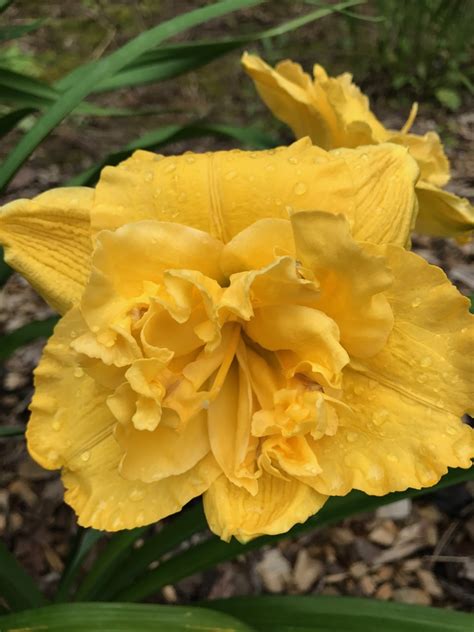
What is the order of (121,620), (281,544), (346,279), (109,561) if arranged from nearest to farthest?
(346,279)
(121,620)
(109,561)
(281,544)

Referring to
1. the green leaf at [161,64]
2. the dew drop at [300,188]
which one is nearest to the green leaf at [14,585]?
the dew drop at [300,188]

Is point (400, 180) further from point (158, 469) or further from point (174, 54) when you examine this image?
point (174, 54)

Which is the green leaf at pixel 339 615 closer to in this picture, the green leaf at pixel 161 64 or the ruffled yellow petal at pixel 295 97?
the ruffled yellow petal at pixel 295 97

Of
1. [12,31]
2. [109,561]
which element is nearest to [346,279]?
[109,561]

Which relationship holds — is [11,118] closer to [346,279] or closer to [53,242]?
[53,242]

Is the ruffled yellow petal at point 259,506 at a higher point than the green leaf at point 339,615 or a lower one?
higher

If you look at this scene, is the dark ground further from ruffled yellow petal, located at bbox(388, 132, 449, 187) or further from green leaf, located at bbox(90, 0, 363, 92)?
ruffled yellow petal, located at bbox(388, 132, 449, 187)

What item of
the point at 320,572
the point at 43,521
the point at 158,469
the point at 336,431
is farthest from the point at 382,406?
the point at 43,521
